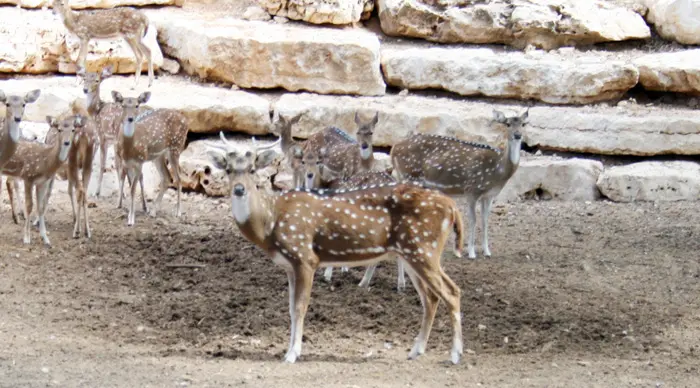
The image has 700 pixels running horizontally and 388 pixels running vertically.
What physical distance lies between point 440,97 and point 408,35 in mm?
1401

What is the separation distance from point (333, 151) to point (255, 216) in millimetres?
4113

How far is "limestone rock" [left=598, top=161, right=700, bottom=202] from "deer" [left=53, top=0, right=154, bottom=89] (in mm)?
6292

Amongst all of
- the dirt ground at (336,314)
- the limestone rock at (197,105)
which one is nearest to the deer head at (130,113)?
the dirt ground at (336,314)

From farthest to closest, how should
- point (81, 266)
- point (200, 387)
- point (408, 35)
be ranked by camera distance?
point (408, 35), point (81, 266), point (200, 387)

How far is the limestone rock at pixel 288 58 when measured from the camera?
15688 mm

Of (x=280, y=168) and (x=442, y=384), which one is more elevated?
(x=442, y=384)

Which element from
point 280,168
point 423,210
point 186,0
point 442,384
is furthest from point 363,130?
point 186,0

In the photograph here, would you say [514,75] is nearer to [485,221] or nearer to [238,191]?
[485,221]

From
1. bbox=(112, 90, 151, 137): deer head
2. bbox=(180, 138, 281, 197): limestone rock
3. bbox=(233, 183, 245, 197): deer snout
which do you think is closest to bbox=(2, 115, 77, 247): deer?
bbox=(112, 90, 151, 137): deer head

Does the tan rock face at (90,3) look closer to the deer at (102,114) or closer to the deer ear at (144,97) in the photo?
the deer at (102,114)

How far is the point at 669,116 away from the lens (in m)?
15.2

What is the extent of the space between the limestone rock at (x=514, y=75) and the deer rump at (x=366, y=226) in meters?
6.73

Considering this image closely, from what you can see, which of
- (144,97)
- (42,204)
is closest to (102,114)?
(144,97)

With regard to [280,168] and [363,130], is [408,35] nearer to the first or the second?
[280,168]
